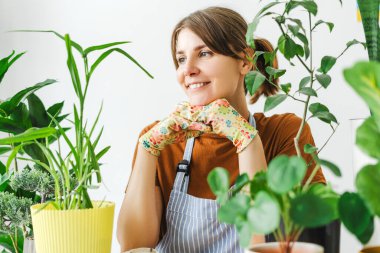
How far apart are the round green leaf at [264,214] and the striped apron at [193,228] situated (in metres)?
0.95

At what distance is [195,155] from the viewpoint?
161 cm

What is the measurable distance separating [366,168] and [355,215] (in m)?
0.05

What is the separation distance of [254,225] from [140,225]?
1037 millimetres

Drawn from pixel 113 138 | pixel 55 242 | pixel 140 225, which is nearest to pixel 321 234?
pixel 55 242

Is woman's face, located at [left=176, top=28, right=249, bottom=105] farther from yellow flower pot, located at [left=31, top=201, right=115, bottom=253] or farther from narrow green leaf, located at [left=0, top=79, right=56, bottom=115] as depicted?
yellow flower pot, located at [left=31, top=201, right=115, bottom=253]

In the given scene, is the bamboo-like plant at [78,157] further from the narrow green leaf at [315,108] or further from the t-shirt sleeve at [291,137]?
the t-shirt sleeve at [291,137]

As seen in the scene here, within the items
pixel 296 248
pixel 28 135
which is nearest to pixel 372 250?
pixel 296 248

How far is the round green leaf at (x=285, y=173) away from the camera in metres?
0.47

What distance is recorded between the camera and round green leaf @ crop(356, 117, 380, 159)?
52 centimetres

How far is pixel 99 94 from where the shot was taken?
2551 millimetres

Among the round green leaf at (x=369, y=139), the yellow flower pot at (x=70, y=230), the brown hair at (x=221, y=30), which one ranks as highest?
the brown hair at (x=221, y=30)

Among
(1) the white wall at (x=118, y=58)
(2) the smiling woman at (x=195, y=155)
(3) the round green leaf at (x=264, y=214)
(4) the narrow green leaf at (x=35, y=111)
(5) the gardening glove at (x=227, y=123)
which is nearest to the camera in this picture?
(3) the round green leaf at (x=264, y=214)

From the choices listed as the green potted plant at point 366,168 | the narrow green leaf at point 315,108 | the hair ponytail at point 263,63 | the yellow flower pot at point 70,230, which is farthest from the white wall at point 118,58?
the green potted plant at point 366,168

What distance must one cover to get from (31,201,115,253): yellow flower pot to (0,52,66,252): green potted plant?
130 millimetres
